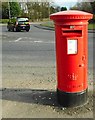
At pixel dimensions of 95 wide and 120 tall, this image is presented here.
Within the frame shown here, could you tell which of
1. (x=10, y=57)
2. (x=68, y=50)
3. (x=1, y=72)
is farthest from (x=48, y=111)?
(x=10, y=57)

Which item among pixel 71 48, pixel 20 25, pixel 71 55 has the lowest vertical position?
pixel 71 55

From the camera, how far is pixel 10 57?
916cm

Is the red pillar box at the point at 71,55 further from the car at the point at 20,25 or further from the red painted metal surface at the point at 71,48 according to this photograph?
the car at the point at 20,25

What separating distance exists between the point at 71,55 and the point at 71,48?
0.39ft

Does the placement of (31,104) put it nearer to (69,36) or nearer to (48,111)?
(48,111)

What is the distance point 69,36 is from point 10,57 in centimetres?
532

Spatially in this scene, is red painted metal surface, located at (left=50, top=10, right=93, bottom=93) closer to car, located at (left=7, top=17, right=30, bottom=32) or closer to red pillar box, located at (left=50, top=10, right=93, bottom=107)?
red pillar box, located at (left=50, top=10, right=93, bottom=107)

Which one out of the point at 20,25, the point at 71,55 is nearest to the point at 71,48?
the point at 71,55

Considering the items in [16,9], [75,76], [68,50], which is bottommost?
[75,76]

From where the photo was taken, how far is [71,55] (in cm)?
418

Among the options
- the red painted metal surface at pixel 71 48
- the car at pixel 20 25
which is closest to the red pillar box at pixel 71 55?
the red painted metal surface at pixel 71 48

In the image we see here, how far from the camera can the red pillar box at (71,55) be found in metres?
4.09

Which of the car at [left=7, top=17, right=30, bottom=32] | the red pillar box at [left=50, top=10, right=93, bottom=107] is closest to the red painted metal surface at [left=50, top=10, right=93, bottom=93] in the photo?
the red pillar box at [left=50, top=10, right=93, bottom=107]

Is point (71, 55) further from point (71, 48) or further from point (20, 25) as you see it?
point (20, 25)
